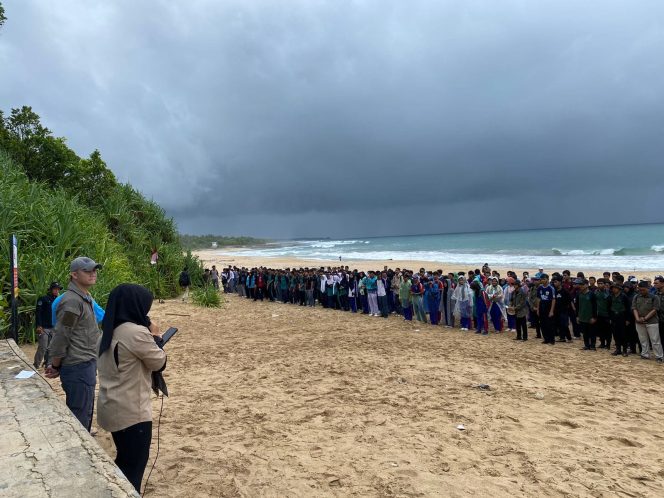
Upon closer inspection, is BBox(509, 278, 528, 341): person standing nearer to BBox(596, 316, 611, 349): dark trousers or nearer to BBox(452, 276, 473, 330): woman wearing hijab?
BBox(452, 276, 473, 330): woman wearing hijab

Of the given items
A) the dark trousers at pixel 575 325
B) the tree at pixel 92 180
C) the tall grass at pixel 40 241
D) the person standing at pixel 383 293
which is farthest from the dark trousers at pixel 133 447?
the tree at pixel 92 180

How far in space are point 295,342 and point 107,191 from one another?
13.5 metres

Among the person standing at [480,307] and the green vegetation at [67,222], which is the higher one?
the green vegetation at [67,222]

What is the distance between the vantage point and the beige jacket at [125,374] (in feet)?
8.97

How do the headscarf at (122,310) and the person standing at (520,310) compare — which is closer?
the headscarf at (122,310)

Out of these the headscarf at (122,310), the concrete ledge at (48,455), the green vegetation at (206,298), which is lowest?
the green vegetation at (206,298)

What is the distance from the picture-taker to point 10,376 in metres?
4.62

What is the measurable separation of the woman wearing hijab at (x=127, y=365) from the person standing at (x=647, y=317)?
8.75m

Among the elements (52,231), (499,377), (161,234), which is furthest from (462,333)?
(161,234)

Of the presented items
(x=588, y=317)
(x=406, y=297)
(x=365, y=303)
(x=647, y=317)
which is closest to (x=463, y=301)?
(x=406, y=297)

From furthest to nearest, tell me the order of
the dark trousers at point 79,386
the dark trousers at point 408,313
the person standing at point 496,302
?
the dark trousers at point 408,313, the person standing at point 496,302, the dark trousers at point 79,386

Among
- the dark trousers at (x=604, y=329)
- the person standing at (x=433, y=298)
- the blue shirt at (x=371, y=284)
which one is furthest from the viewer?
the blue shirt at (x=371, y=284)

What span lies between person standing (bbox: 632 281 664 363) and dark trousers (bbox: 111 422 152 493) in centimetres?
876

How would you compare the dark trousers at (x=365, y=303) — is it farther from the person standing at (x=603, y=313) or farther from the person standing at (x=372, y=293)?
the person standing at (x=603, y=313)
